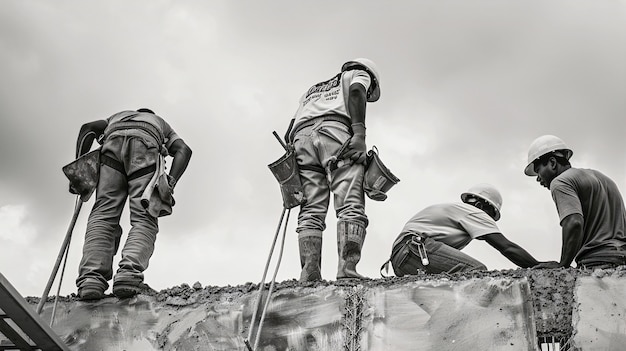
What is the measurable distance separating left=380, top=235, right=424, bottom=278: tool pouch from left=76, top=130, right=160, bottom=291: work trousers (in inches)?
72.2

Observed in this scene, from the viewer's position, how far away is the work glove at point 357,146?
562 cm

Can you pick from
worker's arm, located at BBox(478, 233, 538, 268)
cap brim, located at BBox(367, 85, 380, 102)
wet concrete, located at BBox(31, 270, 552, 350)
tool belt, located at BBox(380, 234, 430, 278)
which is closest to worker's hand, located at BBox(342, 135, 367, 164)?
cap brim, located at BBox(367, 85, 380, 102)

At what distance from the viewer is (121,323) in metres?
5.32

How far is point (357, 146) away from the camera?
5.67m

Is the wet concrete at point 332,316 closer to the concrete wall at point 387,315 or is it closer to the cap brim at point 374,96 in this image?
the concrete wall at point 387,315

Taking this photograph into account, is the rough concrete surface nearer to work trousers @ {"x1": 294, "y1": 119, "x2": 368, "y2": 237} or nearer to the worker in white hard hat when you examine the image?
the worker in white hard hat

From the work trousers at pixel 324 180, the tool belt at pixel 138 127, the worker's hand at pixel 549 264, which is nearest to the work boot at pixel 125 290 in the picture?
the tool belt at pixel 138 127

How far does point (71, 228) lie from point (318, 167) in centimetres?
188

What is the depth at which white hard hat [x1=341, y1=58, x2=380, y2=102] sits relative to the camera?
6.12 metres

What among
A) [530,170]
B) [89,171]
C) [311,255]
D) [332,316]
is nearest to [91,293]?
[89,171]

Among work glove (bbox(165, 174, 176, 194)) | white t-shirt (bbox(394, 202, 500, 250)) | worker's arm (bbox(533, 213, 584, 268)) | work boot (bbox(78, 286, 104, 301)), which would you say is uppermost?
work glove (bbox(165, 174, 176, 194))

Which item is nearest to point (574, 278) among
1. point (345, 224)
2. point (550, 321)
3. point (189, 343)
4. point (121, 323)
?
point (550, 321)

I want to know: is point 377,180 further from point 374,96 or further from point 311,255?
point 374,96

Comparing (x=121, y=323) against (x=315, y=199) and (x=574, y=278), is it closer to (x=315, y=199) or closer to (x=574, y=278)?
(x=315, y=199)
